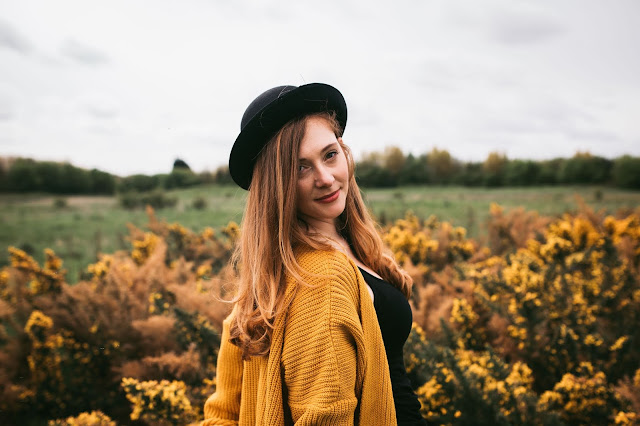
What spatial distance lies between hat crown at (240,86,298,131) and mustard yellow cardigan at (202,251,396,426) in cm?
53

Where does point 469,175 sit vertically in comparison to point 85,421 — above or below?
above

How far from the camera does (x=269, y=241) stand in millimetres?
1315

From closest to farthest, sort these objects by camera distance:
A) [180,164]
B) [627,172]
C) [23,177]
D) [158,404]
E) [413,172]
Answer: [158,404]
[180,164]
[23,177]
[627,172]
[413,172]

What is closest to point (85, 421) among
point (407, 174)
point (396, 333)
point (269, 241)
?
point (269, 241)

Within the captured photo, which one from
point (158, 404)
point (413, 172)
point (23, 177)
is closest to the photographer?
point (158, 404)

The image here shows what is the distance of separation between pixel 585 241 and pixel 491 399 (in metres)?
3.71

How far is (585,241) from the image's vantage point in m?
4.86

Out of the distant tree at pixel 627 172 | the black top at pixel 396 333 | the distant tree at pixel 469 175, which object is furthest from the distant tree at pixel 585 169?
the black top at pixel 396 333

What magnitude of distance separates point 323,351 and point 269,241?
42cm

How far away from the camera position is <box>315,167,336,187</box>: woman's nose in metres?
1.32

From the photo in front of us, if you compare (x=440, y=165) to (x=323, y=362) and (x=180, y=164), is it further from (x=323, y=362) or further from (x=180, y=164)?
(x=323, y=362)

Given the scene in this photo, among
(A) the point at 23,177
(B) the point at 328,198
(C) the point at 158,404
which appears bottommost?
(C) the point at 158,404

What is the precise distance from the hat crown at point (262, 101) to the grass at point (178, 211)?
0.56m

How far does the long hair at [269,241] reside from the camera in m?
1.24
